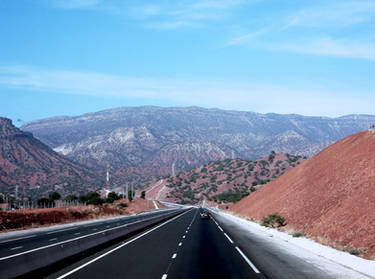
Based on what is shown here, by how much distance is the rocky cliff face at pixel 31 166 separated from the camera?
478ft

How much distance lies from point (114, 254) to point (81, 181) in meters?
153

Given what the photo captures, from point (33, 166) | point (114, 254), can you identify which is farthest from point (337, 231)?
point (33, 166)

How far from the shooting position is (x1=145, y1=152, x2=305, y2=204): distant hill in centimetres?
15100

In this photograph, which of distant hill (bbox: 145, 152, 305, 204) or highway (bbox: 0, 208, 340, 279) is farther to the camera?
distant hill (bbox: 145, 152, 305, 204)

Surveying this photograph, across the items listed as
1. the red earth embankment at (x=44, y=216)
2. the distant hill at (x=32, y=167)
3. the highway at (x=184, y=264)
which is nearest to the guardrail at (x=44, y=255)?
the highway at (x=184, y=264)

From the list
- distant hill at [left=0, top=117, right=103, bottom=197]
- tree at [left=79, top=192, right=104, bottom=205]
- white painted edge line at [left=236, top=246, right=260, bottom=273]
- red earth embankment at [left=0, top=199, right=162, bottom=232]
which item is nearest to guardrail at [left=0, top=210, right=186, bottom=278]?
white painted edge line at [left=236, top=246, right=260, bottom=273]

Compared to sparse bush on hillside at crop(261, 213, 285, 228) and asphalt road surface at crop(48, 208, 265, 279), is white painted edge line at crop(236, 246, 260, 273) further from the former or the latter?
sparse bush on hillside at crop(261, 213, 285, 228)

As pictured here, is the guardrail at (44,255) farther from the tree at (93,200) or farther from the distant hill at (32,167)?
the distant hill at (32,167)

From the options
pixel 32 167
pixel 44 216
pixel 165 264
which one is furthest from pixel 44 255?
pixel 32 167

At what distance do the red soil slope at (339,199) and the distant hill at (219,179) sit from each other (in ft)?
301

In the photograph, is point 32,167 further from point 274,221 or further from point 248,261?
point 248,261

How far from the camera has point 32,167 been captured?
15738cm

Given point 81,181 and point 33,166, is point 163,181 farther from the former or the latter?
point 33,166

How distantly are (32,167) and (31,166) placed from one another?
0.55 metres
